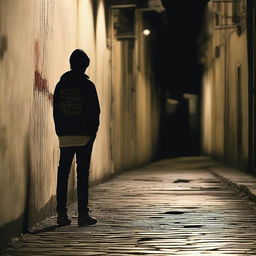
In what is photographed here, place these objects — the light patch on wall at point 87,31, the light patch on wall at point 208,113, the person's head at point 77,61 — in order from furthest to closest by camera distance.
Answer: the light patch on wall at point 208,113 → the light patch on wall at point 87,31 → the person's head at point 77,61

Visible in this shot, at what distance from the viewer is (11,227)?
595cm

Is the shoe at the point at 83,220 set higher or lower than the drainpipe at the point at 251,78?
lower

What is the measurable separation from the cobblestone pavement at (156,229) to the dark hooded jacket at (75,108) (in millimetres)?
1097

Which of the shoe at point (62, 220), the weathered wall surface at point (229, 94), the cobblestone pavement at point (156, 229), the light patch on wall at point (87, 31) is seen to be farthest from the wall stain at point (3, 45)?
the weathered wall surface at point (229, 94)

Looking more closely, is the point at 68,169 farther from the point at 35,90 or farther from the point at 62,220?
the point at 35,90

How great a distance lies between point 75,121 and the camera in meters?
6.97

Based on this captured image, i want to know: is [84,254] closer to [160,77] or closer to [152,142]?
[152,142]

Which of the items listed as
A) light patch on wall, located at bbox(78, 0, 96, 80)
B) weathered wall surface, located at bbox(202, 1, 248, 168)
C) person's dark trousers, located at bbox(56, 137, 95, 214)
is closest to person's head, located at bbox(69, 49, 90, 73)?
person's dark trousers, located at bbox(56, 137, 95, 214)

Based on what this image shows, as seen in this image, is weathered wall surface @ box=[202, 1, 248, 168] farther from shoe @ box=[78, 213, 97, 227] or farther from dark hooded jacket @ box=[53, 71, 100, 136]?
shoe @ box=[78, 213, 97, 227]

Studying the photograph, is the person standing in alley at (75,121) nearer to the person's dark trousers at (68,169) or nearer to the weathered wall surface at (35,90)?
the person's dark trousers at (68,169)

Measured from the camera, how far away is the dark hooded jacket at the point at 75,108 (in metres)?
6.96

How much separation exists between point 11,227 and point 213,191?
20.9 ft

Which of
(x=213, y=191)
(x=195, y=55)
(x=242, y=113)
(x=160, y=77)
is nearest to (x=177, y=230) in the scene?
(x=213, y=191)

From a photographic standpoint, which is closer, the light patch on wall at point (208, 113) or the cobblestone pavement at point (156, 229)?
the cobblestone pavement at point (156, 229)
